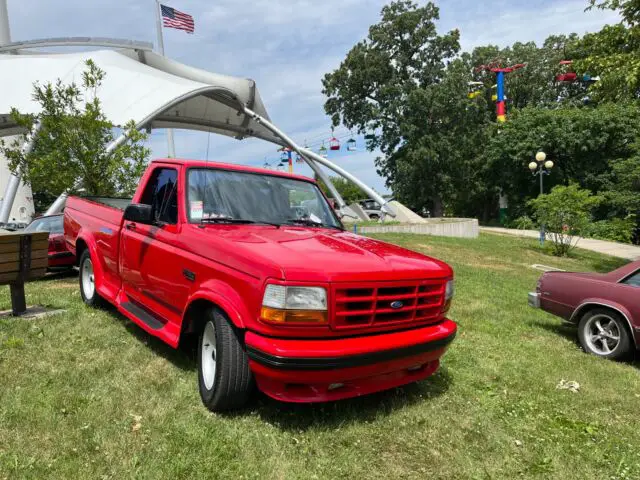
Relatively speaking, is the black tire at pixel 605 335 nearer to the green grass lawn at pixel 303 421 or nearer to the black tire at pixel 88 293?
the green grass lawn at pixel 303 421

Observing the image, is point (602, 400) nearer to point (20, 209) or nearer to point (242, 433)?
point (242, 433)

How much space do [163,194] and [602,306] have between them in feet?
16.4

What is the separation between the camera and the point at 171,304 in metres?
3.94

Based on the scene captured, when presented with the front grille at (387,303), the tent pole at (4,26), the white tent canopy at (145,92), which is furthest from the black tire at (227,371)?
the tent pole at (4,26)

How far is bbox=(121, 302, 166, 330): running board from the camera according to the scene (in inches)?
162

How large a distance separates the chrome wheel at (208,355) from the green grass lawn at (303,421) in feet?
0.72

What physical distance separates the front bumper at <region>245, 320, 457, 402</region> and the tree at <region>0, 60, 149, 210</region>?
7.55 m

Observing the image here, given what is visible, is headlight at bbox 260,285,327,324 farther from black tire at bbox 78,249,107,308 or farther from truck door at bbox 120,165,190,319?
black tire at bbox 78,249,107,308

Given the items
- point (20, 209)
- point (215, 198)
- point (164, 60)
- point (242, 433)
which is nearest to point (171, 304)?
point (215, 198)

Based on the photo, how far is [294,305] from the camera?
2.92 metres

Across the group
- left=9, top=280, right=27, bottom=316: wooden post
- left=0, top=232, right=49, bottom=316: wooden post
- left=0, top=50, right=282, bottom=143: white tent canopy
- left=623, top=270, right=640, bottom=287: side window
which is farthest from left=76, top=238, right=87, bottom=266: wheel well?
left=0, top=50, right=282, bottom=143: white tent canopy

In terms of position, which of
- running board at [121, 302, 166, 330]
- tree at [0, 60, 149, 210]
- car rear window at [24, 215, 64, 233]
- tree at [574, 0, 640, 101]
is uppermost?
tree at [574, 0, 640, 101]

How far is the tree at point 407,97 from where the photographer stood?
35.8 metres

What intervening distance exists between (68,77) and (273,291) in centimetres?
3157
